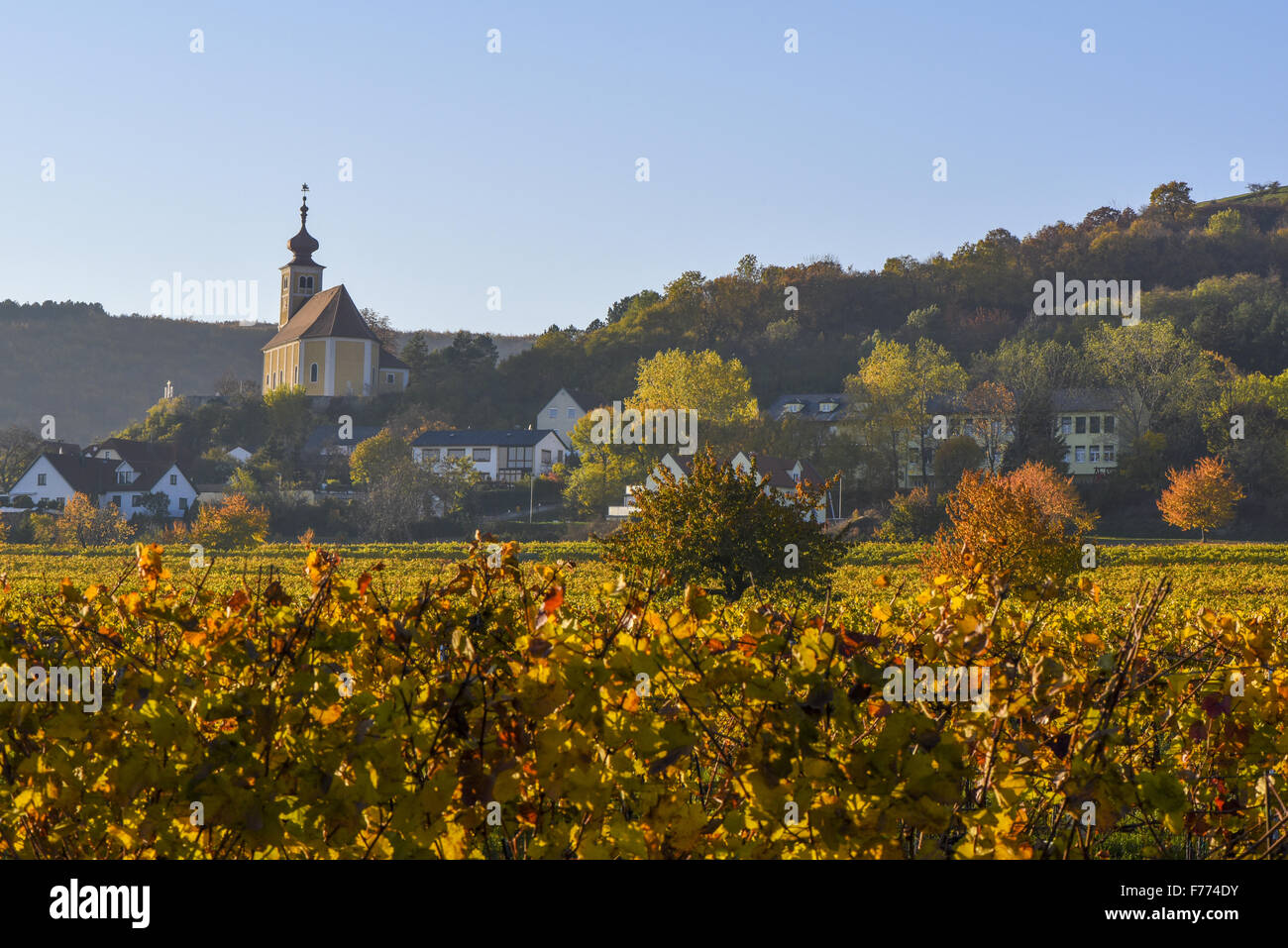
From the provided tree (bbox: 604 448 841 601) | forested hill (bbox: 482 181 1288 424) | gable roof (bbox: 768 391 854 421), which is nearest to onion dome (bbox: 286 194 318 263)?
forested hill (bbox: 482 181 1288 424)

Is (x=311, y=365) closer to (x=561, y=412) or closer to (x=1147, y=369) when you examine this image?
(x=561, y=412)

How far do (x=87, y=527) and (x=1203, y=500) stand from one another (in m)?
53.2

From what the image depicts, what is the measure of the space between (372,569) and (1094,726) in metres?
2.29

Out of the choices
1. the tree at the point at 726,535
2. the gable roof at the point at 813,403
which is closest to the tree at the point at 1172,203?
the gable roof at the point at 813,403

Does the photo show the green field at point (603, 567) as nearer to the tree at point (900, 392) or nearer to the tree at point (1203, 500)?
the tree at point (1203, 500)

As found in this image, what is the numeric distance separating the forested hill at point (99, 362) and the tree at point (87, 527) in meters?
102

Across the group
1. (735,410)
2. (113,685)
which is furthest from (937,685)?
(735,410)

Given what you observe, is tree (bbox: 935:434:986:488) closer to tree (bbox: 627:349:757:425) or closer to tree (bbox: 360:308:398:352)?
tree (bbox: 627:349:757:425)

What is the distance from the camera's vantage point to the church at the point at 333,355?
10356 centimetres

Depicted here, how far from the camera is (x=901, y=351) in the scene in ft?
246

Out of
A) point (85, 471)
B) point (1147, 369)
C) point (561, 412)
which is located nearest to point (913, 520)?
point (1147, 369)

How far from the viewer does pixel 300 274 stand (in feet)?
378
